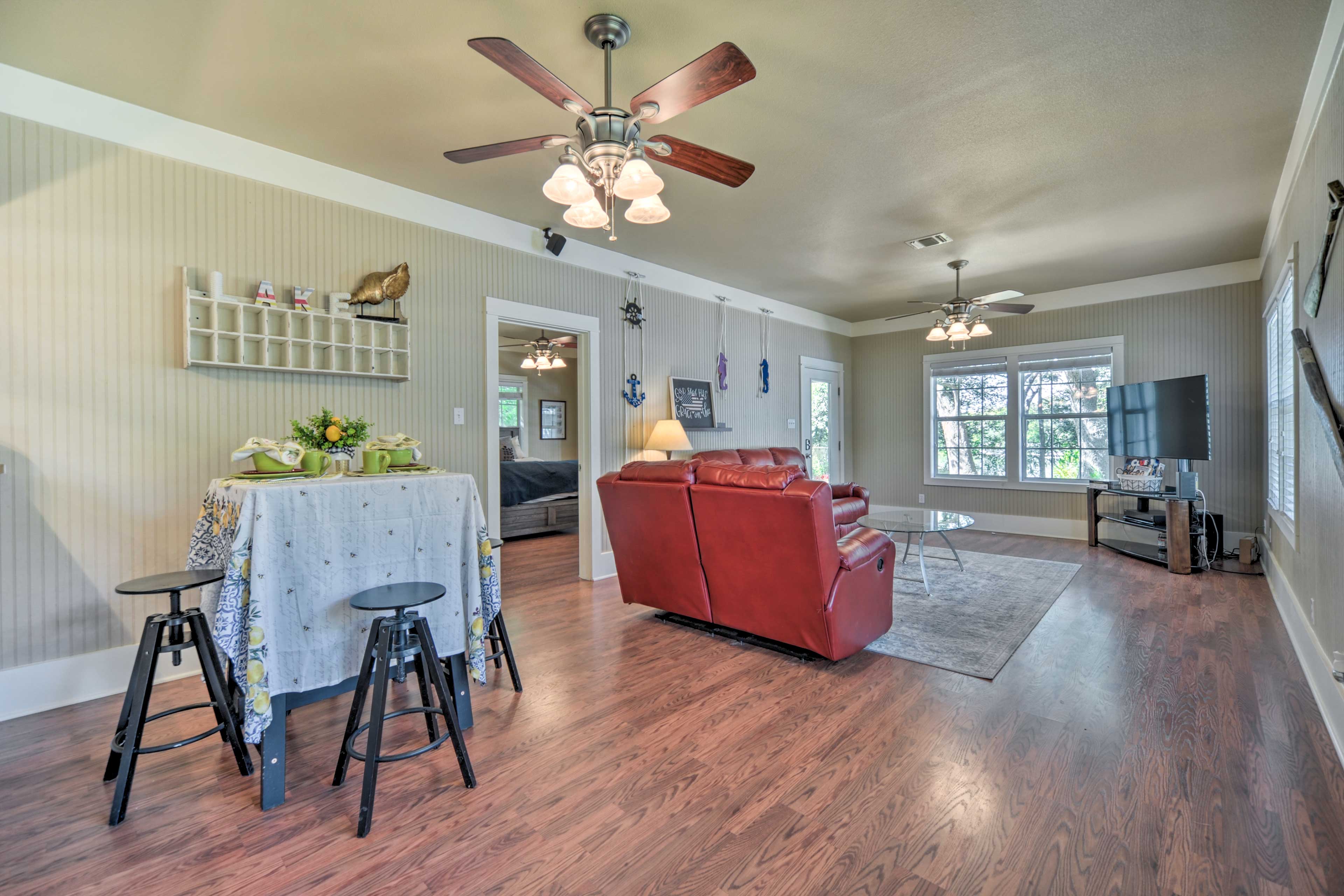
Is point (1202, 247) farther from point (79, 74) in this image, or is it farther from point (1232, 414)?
point (79, 74)

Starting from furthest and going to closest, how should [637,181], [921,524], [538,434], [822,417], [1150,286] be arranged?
1. [538,434]
2. [822,417]
3. [1150,286]
4. [921,524]
5. [637,181]

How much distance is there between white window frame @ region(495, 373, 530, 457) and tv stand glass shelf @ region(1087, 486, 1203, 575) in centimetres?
747

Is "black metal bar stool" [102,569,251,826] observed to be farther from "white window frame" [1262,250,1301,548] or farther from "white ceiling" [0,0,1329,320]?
"white window frame" [1262,250,1301,548]

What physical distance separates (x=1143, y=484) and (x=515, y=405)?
802 cm

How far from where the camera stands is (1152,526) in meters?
5.13

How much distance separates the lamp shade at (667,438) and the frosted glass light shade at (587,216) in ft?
8.89

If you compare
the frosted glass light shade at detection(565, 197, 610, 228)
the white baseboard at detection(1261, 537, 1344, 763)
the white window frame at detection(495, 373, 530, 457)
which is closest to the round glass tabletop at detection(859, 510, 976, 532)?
the white baseboard at detection(1261, 537, 1344, 763)

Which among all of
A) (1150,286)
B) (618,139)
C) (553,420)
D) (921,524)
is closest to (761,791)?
(618,139)

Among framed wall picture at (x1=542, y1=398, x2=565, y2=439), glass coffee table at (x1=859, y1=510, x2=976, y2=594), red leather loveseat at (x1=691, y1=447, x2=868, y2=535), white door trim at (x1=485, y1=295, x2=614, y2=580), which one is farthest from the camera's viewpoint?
framed wall picture at (x1=542, y1=398, x2=565, y2=439)

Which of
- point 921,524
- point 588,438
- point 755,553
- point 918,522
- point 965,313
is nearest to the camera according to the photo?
point 755,553

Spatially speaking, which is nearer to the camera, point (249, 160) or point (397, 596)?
point (397, 596)

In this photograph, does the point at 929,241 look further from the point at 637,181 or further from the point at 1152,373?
the point at 637,181

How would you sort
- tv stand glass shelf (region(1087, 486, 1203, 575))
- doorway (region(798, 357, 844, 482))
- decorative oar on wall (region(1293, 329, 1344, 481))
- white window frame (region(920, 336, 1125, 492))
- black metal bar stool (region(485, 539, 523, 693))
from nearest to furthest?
decorative oar on wall (region(1293, 329, 1344, 481)), black metal bar stool (region(485, 539, 523, 693)), tv stand glass shelf (region(1087, 486, 1203, 575)), white window frame (region(920, 336, 1125, 492)), doorway (region(798, 357, 844, 482))

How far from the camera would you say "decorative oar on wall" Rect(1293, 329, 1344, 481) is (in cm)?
195
